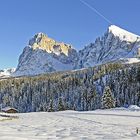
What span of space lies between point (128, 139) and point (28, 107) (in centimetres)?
18441

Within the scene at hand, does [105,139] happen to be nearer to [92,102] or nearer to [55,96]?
[92,102]

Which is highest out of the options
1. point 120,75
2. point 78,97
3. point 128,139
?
point 120,75

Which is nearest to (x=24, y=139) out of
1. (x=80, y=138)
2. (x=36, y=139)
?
(x=36, y=139)

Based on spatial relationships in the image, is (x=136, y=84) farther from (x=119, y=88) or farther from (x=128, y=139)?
(x=128, y=139)

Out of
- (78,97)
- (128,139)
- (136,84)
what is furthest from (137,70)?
(128,139)

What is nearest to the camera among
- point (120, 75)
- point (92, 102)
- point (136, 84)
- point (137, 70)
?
point (92, 102)

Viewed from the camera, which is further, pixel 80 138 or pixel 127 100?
pixel 127 100

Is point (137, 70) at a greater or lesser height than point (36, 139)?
greater

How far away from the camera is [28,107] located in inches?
7785

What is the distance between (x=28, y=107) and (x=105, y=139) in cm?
18432

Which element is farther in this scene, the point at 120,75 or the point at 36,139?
the point at 120,75

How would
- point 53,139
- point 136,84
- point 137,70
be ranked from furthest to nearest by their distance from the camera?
1. point 137,70
2. point 136,84
3. point 53,139

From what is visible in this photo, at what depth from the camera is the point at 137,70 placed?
175 metres

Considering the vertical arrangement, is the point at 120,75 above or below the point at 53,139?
above
